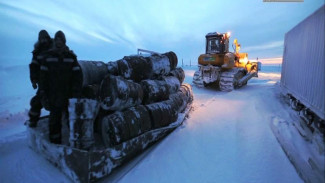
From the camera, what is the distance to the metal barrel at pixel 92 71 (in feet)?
12.5

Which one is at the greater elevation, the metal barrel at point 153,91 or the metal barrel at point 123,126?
the metal barrel at point 153,91

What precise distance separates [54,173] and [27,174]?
50cm

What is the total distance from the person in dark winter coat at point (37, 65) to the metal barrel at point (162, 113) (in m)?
2.44

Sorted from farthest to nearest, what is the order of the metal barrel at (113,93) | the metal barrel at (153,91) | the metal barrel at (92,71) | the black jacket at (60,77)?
the metal barrel at (153,91)
the metal barrel at (92,71)
the metal barrel at (113,93)
the black jacket at (60,77)

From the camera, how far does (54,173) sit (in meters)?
3.20

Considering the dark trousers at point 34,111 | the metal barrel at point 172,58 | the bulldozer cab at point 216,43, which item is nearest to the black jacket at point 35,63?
the dark trousers at point 34,111

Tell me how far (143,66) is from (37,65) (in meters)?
2.35

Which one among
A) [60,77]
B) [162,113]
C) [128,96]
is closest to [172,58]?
[162,113]

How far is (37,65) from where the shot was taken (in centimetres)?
369

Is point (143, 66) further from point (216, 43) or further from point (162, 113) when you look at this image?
point (216, 43)

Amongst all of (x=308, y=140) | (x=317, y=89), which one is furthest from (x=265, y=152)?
(x=317, y=89)

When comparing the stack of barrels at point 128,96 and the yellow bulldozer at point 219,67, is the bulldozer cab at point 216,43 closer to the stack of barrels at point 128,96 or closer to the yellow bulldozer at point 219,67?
the yellow bulldozer at point 219,67

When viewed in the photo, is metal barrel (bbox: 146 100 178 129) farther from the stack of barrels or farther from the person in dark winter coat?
the person in dark winter coat

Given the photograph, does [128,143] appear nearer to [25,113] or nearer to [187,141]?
[187,141]
